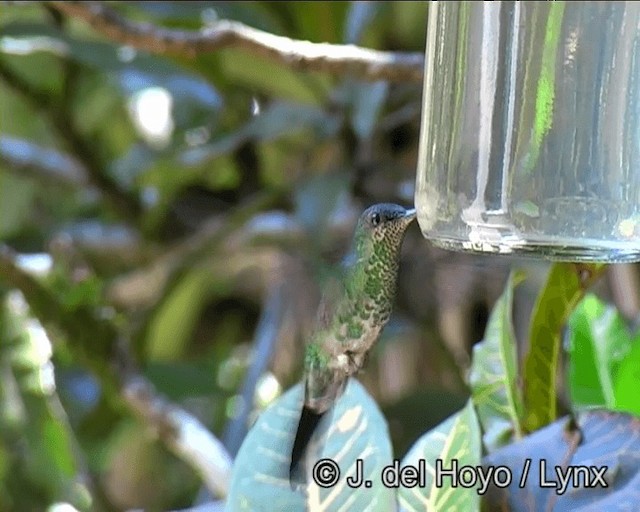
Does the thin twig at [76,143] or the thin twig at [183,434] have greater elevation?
the thin twig at [76,143]

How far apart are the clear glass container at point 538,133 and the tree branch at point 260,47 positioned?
20cm

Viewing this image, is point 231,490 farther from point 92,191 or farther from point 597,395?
point 92,191

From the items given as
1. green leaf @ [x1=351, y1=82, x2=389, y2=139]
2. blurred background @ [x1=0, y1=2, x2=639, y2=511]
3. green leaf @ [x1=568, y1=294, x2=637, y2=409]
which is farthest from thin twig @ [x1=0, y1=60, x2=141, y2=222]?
green leaf @ [x1=568, y1=294, x2=637, y2=409]

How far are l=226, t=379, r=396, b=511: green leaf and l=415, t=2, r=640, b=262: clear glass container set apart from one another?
0.28 feet

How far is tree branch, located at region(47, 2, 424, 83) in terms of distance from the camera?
0.50 m

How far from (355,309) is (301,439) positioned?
0.06 meters

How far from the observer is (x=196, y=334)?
3.89 ft

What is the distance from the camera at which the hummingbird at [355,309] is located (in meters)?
0.29

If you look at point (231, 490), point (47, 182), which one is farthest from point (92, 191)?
point (231, 490)

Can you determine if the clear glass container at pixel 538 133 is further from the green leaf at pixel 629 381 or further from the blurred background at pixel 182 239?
the blurred background at pixel 182 239

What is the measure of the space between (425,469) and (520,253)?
0.33 ft

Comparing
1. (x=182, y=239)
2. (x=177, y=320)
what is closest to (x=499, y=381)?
(x=182, y=239)

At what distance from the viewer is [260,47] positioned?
0.50 metres

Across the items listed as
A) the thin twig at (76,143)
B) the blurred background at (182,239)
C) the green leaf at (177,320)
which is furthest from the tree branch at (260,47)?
the green leaf at (177,320)
